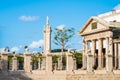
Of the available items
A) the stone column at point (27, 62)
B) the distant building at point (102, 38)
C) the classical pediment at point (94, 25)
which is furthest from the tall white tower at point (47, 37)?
the classical pediment at point (94, 25)

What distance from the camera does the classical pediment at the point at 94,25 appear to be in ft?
208

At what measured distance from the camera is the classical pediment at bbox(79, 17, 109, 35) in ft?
208

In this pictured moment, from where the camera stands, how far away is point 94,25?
66.9 metres

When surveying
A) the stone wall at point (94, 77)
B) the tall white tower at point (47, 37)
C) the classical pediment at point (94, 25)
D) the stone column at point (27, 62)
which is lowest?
the stone wall at point (94, 77)

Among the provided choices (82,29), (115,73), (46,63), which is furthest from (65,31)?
(46,63)

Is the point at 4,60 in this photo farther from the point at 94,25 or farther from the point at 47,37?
the point at 94,25

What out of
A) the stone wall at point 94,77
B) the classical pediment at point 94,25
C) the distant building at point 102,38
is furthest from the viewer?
the classical pediment at point 94,25

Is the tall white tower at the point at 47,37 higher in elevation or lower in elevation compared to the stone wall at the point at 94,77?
higher

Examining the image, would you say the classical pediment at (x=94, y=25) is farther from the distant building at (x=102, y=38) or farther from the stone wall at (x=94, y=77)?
the stone wall at (x=94, y=77)

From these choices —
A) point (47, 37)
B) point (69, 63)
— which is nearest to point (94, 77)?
point (69, 63)

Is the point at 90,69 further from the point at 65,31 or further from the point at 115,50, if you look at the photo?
the point at 65,31

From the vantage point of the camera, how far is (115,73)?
1756 inches

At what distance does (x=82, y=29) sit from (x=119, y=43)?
38.5 feet

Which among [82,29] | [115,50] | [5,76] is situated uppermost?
[82,29]
